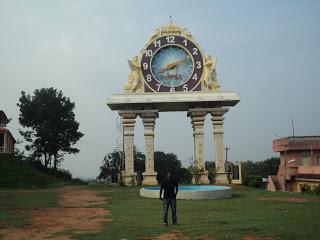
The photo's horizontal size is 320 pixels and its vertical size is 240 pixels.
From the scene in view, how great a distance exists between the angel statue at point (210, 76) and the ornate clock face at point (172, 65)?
18.8 inches

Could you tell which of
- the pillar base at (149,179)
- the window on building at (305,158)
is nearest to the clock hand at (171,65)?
the pillar base at (149,179)

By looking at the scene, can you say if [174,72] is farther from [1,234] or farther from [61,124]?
[1,234]

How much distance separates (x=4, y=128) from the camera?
147 feet

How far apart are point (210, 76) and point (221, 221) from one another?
23439 mm

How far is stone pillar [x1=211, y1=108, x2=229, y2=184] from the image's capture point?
3459 cm

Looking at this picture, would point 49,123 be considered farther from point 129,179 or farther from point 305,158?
point 305,158

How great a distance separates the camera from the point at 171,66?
117 feet

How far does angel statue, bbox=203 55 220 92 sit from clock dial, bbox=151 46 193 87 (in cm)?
130

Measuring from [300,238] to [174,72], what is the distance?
26.5 m

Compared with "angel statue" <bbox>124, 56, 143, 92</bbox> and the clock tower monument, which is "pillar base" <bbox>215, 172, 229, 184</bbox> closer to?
the clock tower monument

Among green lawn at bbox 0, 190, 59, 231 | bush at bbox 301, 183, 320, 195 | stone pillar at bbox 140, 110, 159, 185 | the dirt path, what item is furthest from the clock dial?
the dirt path


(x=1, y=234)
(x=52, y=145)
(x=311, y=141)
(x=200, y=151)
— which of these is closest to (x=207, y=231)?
(x=1, y=234)

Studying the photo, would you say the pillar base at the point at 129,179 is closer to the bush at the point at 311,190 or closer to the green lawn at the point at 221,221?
the bush at the point at 311,190

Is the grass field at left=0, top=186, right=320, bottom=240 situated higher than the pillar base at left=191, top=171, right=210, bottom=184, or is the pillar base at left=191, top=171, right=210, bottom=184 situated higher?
the pillar base at left=191, top=171, right=210, bottom=184
